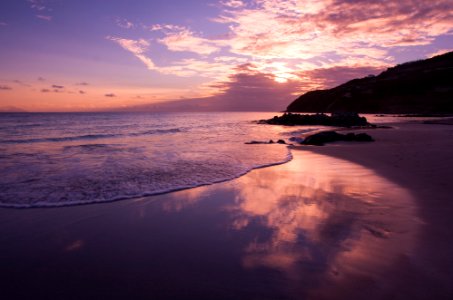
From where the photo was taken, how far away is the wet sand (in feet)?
10.7

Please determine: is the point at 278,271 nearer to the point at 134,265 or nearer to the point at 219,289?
the point at 219,289

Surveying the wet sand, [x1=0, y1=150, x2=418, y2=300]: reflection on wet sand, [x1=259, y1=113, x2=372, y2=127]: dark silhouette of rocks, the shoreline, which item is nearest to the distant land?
[x1=259, y1=113, x2=372, y2=127]: dark silhouette of rocks

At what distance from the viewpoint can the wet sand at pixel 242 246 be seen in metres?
3.27

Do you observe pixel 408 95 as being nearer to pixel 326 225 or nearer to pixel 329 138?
pixel 329 138

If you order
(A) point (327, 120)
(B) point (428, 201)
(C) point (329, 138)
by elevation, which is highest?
(A) point (327, 120)

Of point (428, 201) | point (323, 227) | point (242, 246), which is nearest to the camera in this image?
point (242, 246)

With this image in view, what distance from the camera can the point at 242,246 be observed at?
4.36m

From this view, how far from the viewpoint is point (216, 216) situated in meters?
5.78

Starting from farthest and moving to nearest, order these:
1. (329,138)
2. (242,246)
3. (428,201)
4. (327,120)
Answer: (327,120)
(329,138)
(428,201)
(242,246)

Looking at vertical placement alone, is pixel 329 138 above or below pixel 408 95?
below

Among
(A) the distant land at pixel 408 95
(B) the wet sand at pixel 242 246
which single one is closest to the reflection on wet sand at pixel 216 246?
(B) the wet sand at pixel 242 246

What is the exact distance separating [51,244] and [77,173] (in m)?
6.37

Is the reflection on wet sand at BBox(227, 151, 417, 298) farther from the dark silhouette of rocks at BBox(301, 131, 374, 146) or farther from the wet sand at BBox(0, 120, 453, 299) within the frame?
the dark silhouette of rocks at BBox(301, 131, 374, 146)

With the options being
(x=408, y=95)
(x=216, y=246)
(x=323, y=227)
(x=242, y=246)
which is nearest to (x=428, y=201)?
(x=323, y=227)
